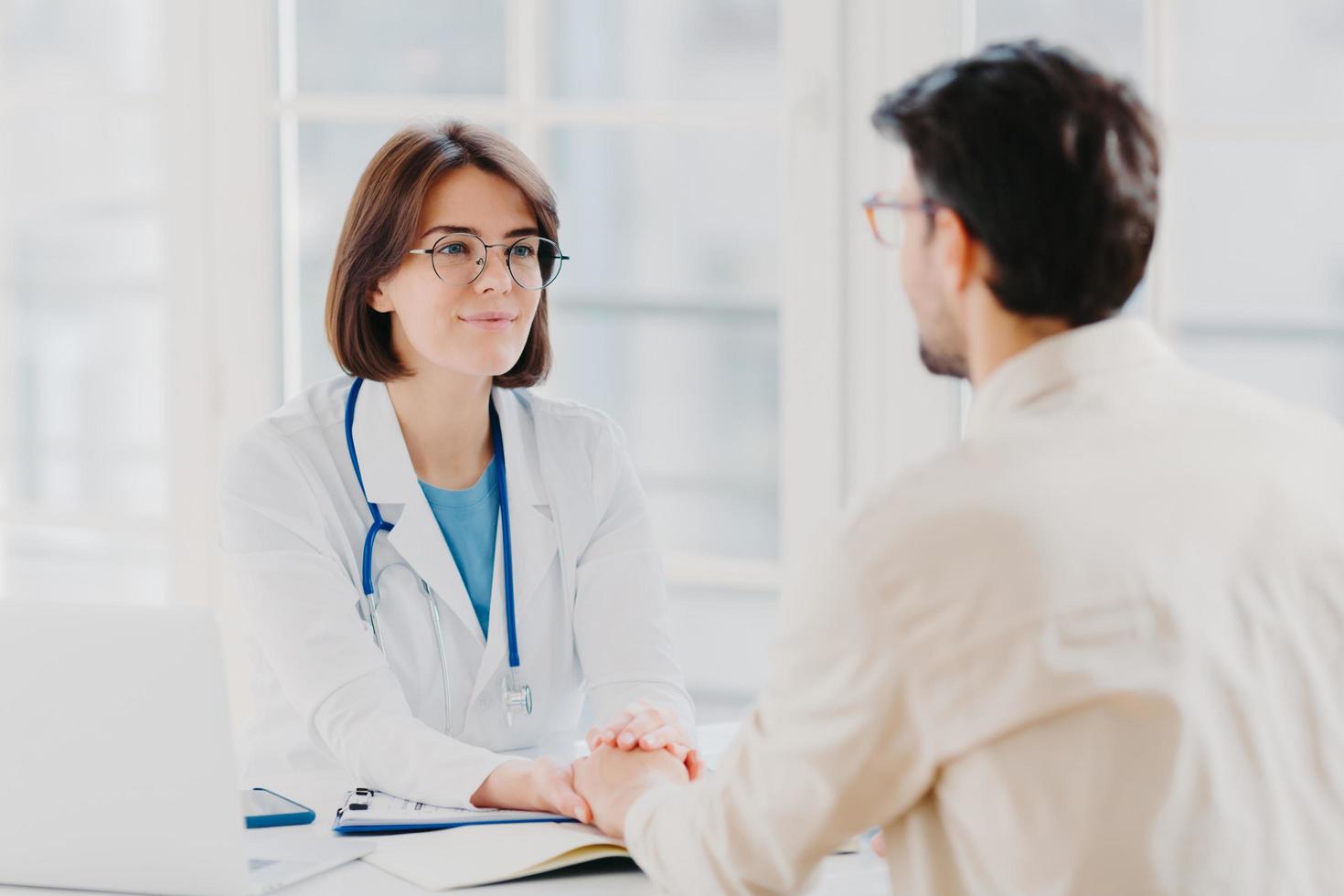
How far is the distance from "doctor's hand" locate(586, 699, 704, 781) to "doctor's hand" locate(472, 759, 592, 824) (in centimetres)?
5

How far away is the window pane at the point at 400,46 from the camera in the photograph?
2.93 meters

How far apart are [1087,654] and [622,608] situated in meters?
0.96

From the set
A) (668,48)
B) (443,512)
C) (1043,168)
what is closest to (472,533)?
(443,512)

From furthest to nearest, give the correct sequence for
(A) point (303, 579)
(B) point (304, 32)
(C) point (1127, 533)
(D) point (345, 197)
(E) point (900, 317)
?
1. (D) point (345, 197)
2. (B) point (304, 32)
3. (E) point (900, 317)
4. (A) point (303, 579)
5. (C) point (1127, 533)

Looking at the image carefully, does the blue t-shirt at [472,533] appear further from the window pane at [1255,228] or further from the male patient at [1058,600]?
the window pane at [1255,228]

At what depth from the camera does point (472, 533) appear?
1.91 metres

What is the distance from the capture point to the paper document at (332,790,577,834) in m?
1.43

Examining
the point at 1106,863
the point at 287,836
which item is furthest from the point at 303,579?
the point at 1106,863

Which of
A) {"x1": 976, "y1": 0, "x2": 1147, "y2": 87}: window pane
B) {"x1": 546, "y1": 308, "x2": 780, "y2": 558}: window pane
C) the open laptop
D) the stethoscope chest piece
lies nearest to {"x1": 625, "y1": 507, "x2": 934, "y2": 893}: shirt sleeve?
the open laptop

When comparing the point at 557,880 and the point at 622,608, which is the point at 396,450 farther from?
the point at 557,880

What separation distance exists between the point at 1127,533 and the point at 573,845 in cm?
60

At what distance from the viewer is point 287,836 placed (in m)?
1.42

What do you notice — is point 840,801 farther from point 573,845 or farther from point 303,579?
point 303,579

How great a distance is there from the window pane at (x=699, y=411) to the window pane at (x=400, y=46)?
1.82m
